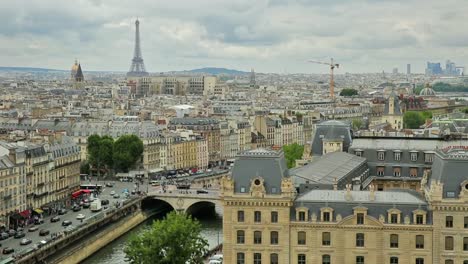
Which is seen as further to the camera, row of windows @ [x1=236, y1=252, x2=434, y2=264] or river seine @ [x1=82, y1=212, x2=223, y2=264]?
river seine @ [x1=82, y1=212, x2=223, y2=264]

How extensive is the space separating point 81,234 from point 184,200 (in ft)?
69.9

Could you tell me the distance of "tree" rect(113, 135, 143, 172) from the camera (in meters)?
123

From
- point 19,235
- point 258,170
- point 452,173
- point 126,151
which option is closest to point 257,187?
point 258,170

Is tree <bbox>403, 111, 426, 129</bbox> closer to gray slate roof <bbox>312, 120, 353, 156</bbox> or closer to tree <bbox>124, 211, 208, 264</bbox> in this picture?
gray slate roof <bbox>312, 120, 353, 156</bbox>

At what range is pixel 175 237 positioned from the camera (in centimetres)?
6094

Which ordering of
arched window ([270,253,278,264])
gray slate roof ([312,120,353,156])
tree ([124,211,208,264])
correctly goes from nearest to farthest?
1. arched window ([270,253,278,264])
2. tree ([124,211,208,264])
3. gray slate roof ([312,120,353,156])

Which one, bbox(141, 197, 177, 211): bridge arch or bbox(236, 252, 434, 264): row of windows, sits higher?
bbox(236, 252, 434, 264): row of windows

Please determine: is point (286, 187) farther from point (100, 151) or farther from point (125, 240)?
point (100, 151)

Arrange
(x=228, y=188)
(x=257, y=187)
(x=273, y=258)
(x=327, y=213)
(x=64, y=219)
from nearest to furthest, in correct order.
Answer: (x=327, y=213) < (x=257, y=187) < (x=273, y=258) < (x=228, y=188) < (x=64, y=219)

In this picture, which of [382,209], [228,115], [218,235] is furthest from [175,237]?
[228,115]

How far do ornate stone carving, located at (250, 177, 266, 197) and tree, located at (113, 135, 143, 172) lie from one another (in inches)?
2646

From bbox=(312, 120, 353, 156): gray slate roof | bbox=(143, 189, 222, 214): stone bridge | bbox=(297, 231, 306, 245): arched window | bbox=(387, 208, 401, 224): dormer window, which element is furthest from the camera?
bbox=(143, 189, 222, 214): stone bridge

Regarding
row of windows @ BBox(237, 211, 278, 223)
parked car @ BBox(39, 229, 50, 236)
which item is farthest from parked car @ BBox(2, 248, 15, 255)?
row of windows @ BBox(237, 211, 278, 223)

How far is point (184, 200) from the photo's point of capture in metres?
104
